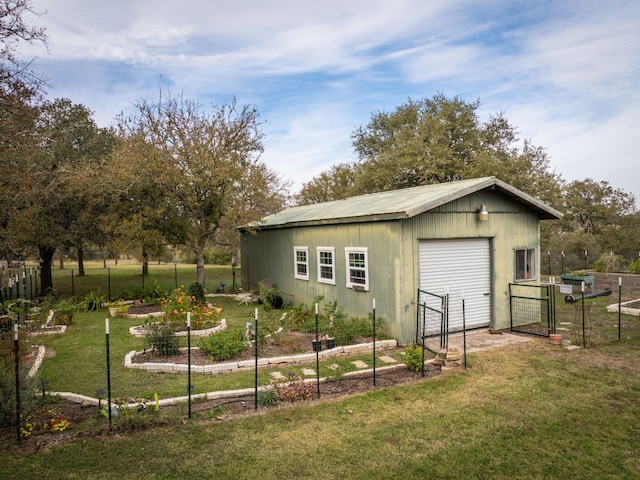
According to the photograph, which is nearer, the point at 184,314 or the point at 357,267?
the point at 184,314

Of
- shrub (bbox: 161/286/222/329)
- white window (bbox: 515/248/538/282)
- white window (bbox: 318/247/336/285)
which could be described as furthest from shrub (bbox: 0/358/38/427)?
white window (bbox: 515/248/538/282)

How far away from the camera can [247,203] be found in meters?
18.0

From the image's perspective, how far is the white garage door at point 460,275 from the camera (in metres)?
10.5

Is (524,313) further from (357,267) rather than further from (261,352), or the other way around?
(261,352)

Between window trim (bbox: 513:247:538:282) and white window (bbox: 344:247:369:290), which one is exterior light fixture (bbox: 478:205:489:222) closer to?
window trim (bbox: 513:247:538:282)

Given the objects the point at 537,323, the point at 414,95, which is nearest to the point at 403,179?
the point at 414,95

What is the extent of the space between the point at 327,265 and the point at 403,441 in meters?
8.16

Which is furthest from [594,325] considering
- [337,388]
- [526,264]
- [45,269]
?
[45,269]

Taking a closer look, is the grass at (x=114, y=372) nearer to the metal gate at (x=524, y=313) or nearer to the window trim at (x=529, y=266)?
the metal gate at (x=524, y=313)

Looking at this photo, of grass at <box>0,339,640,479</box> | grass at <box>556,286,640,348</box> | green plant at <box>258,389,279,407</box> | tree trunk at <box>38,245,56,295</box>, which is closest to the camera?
grass at <box>0,339,640,479</box>

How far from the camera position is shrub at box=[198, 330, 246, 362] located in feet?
28.0

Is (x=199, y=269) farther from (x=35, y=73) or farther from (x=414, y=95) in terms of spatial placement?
(x=414, y=95)

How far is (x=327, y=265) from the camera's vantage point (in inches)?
516

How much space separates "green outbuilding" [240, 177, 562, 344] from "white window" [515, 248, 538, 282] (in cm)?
3
